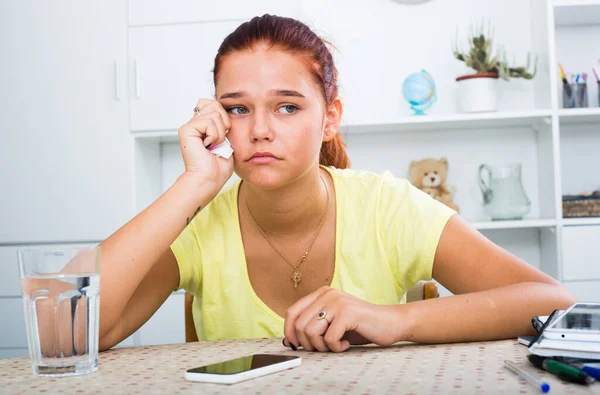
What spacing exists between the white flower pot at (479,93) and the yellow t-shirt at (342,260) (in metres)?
1.39

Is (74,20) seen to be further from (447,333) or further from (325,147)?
(447,333)

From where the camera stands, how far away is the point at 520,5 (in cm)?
296

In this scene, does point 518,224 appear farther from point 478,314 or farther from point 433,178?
point 478,314

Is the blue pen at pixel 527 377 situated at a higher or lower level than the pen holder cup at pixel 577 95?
lower

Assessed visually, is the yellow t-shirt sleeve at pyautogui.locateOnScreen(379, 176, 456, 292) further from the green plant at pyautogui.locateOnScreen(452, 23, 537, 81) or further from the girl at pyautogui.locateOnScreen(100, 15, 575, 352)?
the green plant at pyautogui.locateOnScreen(452, 23, 537, 81)

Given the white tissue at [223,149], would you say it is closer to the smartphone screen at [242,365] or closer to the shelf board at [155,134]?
the smartphone screen at [242,365]

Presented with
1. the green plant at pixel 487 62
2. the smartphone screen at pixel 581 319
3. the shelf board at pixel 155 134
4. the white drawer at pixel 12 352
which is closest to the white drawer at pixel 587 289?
the green plant at pixel 487 62

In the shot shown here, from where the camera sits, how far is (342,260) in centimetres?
145

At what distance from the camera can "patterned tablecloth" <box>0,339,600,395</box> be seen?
0.68 metres

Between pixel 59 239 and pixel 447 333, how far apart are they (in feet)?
7.46

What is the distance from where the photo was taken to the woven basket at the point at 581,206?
2717mm

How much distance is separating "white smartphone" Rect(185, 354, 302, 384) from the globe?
2134 millimetres

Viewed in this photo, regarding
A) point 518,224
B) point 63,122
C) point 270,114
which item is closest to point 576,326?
point 270,114

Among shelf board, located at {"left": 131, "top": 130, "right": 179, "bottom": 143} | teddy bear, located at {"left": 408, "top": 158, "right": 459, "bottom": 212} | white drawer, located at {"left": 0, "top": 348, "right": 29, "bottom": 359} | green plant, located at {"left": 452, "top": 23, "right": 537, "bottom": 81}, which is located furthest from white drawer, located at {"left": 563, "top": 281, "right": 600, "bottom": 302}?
white drawer, located at {"left": 0, "top": 348, "right": 29, "bottom": 359}
